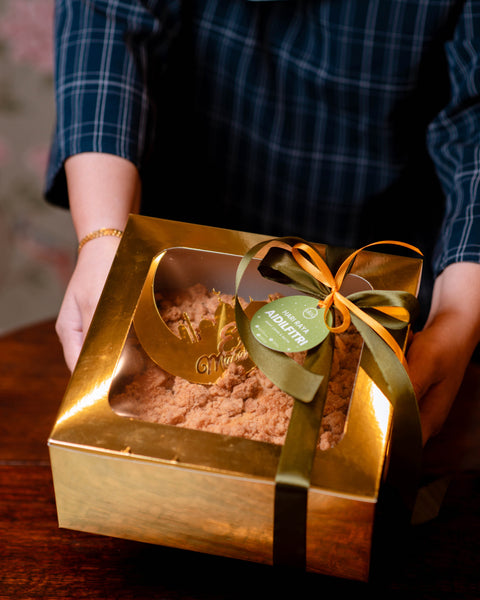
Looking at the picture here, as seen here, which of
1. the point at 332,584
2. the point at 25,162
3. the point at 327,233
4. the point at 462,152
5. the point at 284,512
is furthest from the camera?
the point at 25,162

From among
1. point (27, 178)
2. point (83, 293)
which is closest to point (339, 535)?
point (83, 293)

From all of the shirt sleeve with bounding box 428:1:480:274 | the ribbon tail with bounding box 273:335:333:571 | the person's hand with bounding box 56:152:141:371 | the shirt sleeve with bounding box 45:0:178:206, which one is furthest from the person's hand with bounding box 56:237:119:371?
the shirt sleeve with bounding box 428:1:480:274

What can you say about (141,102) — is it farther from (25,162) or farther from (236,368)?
(25,162)

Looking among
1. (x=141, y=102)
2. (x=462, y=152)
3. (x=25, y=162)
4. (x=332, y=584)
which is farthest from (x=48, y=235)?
(x=332, y=584)

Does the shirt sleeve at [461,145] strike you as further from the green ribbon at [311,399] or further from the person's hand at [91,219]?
the person's hand at [91,219]

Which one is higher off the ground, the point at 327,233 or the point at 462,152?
the point at 462,152

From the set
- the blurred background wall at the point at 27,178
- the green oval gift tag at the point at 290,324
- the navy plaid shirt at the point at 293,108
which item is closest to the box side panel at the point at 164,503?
the green oval gift tag at the point at 290,324
